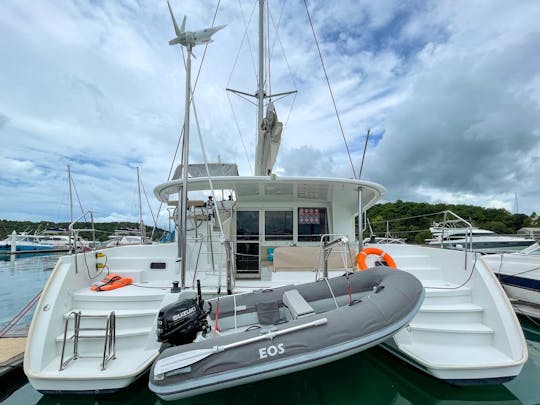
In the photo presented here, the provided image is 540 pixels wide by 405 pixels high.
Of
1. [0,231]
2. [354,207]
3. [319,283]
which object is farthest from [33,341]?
[0,231]

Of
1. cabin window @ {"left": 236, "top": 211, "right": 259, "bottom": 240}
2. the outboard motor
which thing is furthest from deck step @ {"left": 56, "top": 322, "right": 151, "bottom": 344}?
cabin window @ {"left": 236, "top": 211, "right": 259, "bottom": 240}

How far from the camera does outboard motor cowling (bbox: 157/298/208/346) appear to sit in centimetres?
282

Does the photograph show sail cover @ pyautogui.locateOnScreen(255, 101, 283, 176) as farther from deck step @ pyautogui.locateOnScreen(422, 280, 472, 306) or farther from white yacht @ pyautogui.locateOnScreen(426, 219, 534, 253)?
deck step @ pyautogui.locateOnScreen(422, 280, 472, 306)

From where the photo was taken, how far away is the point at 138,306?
3.43 m

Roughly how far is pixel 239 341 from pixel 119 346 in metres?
1.53

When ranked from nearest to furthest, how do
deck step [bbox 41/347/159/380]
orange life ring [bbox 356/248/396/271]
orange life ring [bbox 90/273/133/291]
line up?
deck step [bbox 41/347/159/380], orange life ring [bbox 90/273/133/291], orange life ring [bbox 356/248/396/271]

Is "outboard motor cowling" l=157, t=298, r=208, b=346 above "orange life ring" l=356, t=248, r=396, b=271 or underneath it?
underneath

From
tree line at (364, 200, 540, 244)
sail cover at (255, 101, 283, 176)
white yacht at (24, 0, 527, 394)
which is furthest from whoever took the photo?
tree line at (364, 200, 540, 244)

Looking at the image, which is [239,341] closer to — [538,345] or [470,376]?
[470,376]

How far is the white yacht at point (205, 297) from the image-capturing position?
9.12ft

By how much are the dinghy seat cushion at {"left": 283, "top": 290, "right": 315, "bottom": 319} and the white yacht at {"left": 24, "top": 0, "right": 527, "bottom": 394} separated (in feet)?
2.29

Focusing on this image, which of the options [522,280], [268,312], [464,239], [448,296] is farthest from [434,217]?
[268,312]

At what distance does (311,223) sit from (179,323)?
Answer: 4.19 m

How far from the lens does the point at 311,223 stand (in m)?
6.55
